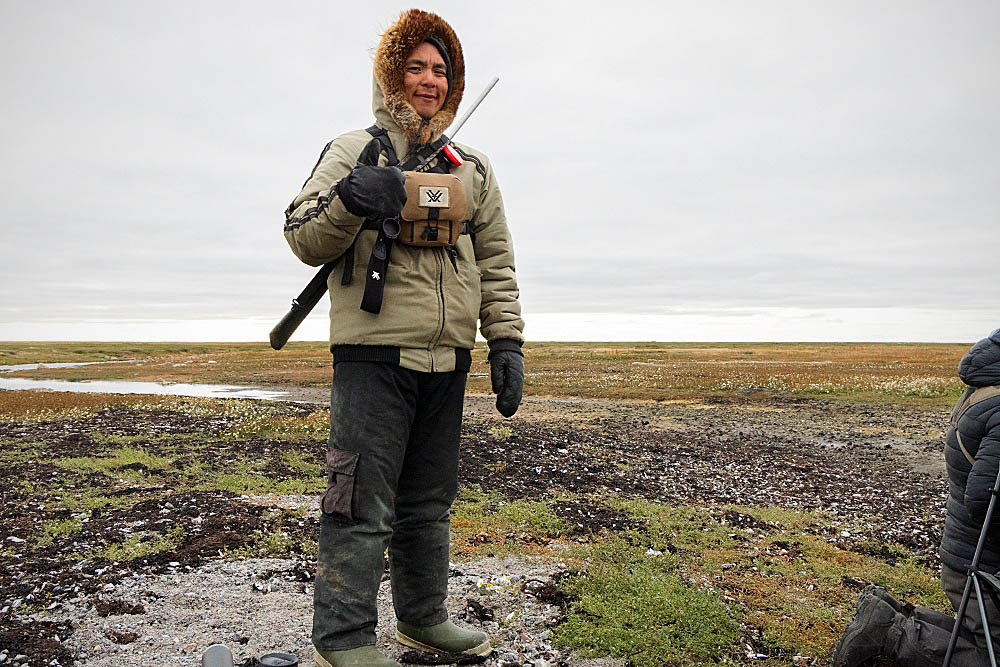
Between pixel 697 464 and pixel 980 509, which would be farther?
pixel 697 464

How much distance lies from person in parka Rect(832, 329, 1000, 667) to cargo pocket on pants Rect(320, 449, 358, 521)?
4.06 metres

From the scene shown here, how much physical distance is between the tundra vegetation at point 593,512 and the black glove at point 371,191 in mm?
3889

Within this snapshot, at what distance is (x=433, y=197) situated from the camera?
4250 millimetres

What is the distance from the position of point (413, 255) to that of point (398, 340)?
0.60 m

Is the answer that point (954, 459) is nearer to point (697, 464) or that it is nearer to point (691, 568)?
point (691, 568)

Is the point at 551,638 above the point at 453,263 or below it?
below

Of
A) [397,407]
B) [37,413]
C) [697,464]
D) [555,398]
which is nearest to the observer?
[397,407]

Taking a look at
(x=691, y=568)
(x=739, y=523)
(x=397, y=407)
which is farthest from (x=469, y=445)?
(x=397, y=407)

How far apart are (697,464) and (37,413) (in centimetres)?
2007

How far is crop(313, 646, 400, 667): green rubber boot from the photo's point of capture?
4090mm

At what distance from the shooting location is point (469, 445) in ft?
51.1

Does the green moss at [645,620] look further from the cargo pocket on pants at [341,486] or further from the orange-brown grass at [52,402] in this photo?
the orange-brown grass at [52,402]

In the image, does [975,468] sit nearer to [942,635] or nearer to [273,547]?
[942,635]

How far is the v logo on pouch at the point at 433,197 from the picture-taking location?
4.22m
